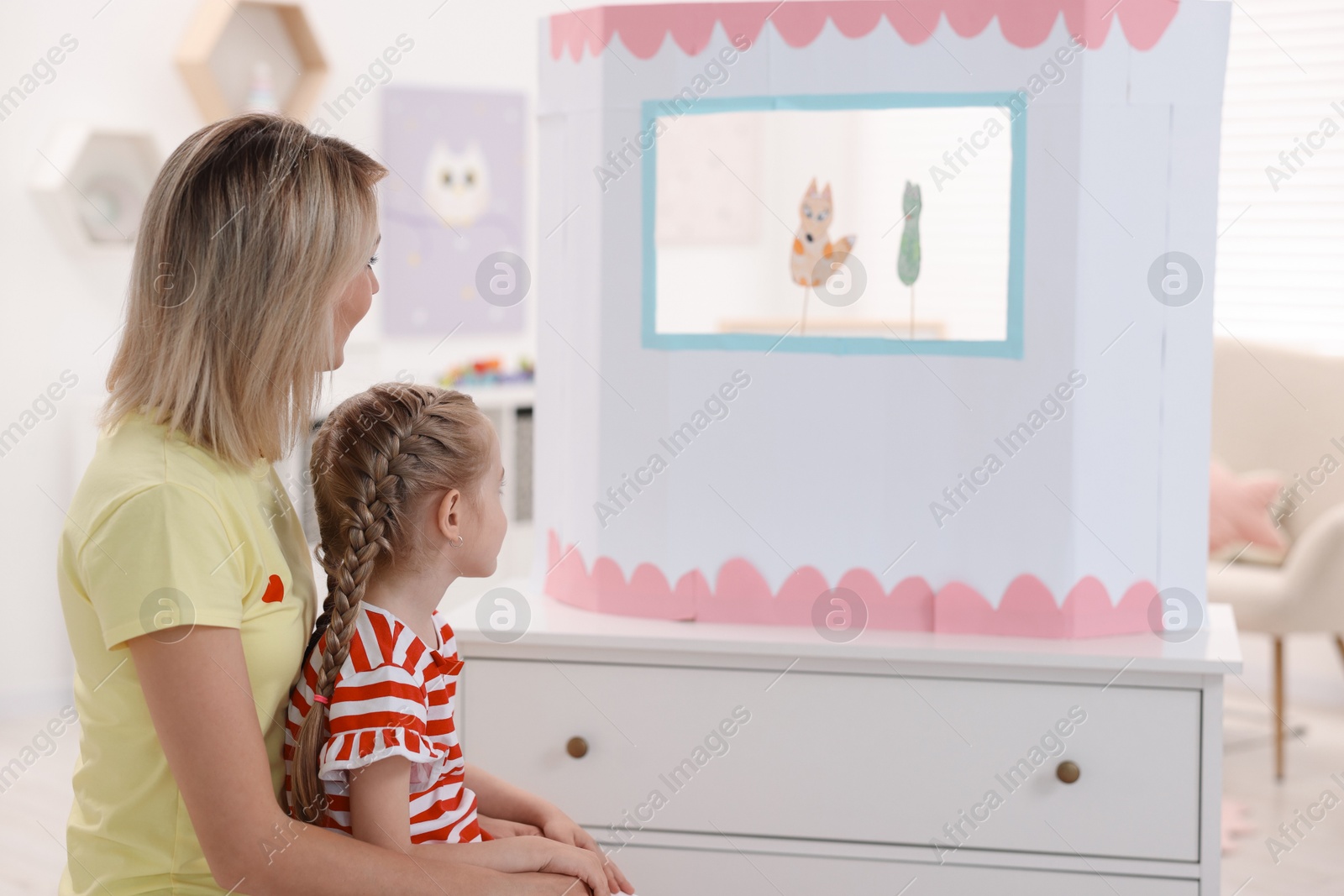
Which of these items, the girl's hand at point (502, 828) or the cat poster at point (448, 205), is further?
the cat poster at point (448, 205)

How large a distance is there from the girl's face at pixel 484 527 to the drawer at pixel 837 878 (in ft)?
2.23

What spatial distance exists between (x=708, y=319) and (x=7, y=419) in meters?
1.85

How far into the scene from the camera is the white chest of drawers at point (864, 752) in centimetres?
156

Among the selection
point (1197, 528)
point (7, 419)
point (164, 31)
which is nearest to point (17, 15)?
point (164, 31)

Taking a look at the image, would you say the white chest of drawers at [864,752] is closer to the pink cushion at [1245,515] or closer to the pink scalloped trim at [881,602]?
the pink scalloped trim at [881,602]

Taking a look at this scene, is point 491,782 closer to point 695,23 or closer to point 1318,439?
point 695,23

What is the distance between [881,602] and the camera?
1.69m

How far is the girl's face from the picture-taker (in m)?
1.15

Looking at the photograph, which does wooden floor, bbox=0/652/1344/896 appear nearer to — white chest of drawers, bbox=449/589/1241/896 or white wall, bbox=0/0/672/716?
white wall, bbox=0/0/672/716

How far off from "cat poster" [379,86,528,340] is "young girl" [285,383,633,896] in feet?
9.16

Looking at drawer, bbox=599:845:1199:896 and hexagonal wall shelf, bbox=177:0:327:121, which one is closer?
drawer, bbox=599:845:1199:896

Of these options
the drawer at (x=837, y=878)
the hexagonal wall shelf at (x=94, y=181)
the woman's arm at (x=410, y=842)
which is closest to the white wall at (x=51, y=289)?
the hexagonal wall shelf at (x=94, y=181)

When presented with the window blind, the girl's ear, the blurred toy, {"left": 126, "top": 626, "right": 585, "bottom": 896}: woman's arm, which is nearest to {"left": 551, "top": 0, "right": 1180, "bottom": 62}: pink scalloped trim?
the girl's ear

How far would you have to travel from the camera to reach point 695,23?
167 cm
